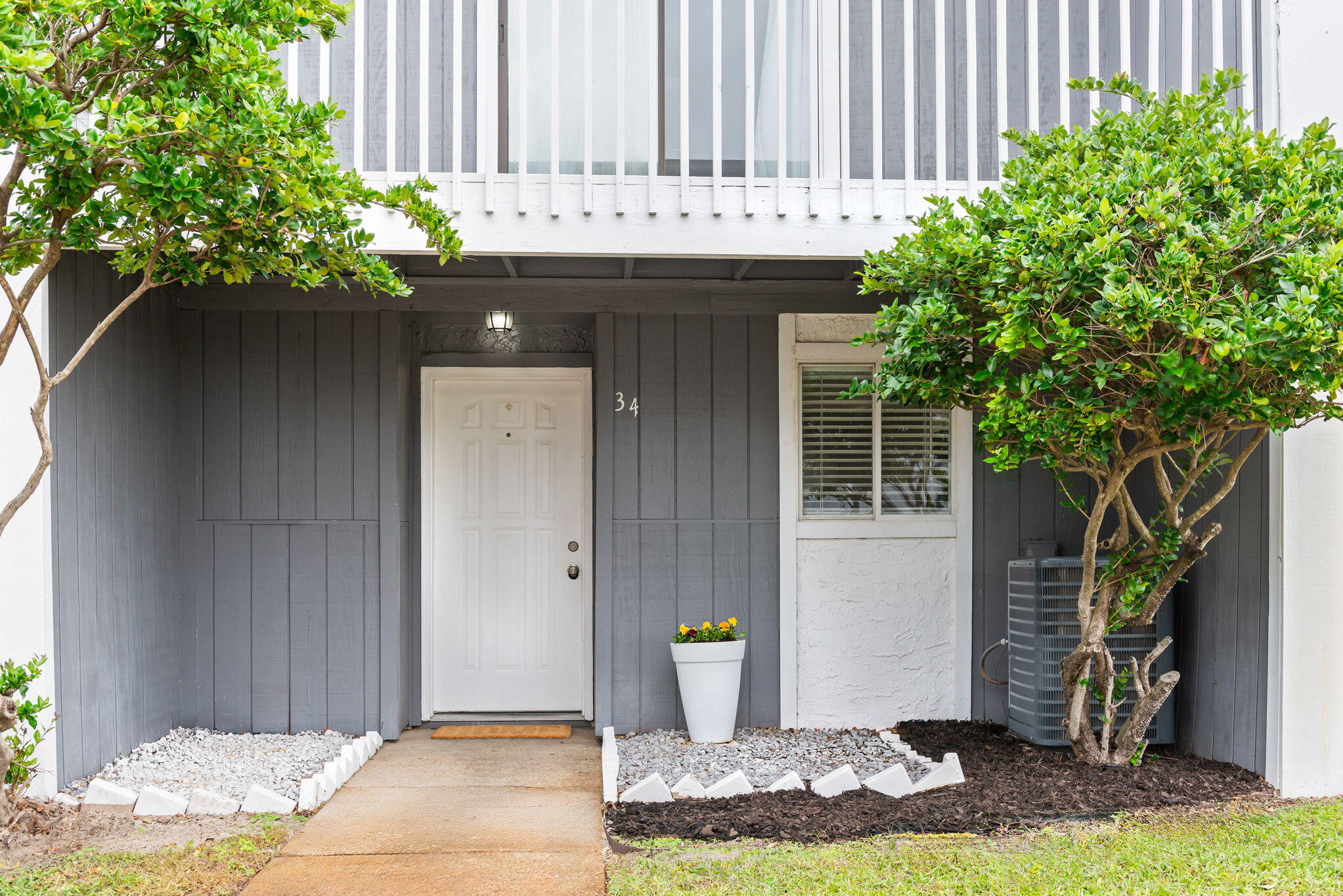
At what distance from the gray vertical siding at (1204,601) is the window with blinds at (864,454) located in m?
0.26

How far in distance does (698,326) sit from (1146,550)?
236cm

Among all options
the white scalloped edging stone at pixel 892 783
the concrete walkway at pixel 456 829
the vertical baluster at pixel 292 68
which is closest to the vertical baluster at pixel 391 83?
the vertical baluster at pixel 292 68

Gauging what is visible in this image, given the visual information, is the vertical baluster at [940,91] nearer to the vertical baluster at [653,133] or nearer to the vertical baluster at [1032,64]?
the vertical baluster at [1032,64]

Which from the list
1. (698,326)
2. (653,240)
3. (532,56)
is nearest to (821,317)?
(698,326)

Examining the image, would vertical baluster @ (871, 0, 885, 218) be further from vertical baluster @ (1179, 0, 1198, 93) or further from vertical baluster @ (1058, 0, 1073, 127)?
vertical baluster @ (1179, 0, 1198, 93)

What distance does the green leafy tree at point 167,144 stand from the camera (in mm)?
2482

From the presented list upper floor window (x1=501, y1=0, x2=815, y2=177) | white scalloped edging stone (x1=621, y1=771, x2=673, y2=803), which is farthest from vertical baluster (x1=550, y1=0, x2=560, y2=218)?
white scalloped edging stone (x1=621, y1=771, x2=673, y2=803)

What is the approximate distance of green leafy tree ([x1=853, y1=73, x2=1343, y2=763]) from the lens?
131 inches

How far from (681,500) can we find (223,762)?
2.43 meters

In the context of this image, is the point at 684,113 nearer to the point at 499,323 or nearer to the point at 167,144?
the point at 499,323

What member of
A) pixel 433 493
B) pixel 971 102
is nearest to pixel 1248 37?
pixel 971 102

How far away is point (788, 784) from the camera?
421cm

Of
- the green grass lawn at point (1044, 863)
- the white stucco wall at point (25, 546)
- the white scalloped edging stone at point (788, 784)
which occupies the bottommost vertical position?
the white scalloped edging stone at point (788, 784)

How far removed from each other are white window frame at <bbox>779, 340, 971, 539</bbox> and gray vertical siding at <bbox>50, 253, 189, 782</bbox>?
302 cm
